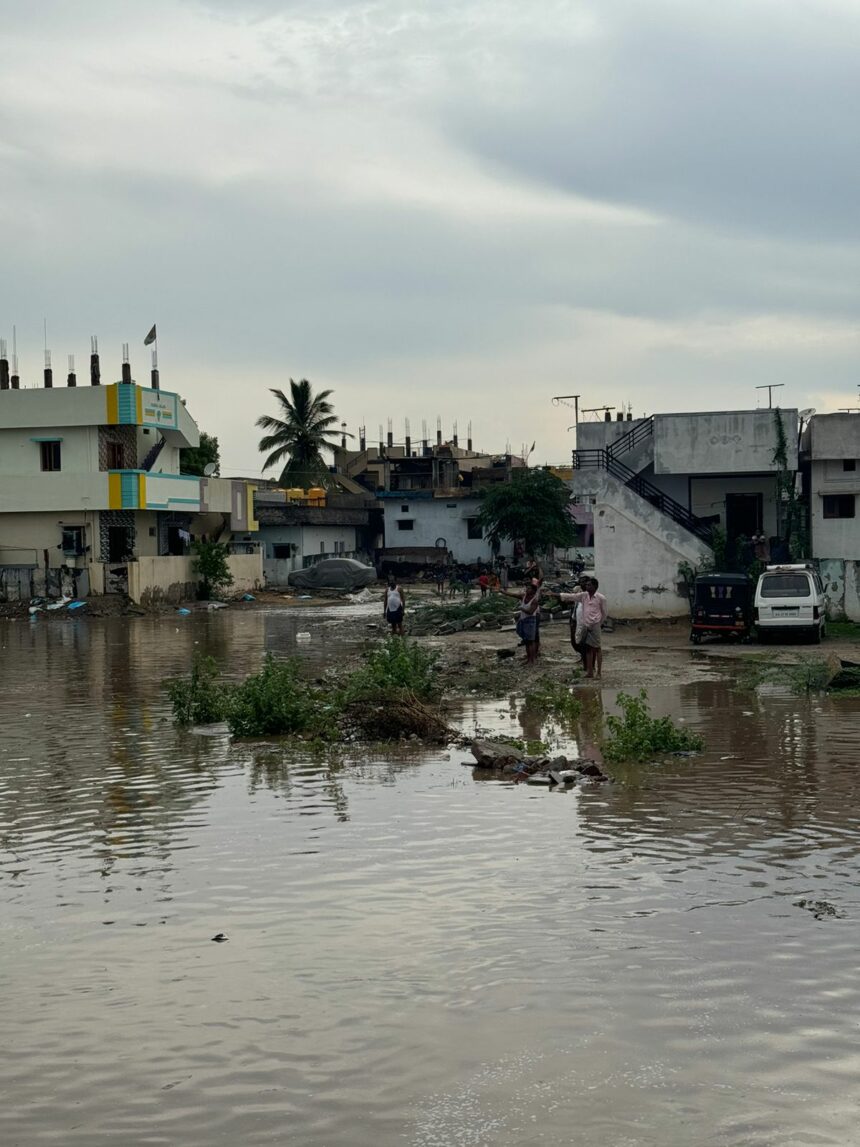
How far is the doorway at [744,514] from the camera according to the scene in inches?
1420

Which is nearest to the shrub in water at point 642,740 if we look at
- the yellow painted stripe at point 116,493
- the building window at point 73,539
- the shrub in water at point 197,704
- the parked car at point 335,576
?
the shrub in water at point 197,704

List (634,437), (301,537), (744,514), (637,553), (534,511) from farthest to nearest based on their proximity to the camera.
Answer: (301,537) → (534,511) → (744,514) → (634,437) → (637,553)

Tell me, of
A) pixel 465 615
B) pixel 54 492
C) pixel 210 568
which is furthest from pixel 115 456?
pixel 465 615

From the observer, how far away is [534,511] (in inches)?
2215

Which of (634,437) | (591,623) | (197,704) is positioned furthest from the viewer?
(634,437)

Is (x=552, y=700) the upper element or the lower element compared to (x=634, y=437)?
lower

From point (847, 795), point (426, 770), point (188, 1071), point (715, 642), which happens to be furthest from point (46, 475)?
point (188, 1071)

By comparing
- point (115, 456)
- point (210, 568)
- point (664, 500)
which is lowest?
point (210, 568)

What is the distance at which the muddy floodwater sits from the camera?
18.5 ft

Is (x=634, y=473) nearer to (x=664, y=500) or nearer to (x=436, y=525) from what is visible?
(x=664, y=500)

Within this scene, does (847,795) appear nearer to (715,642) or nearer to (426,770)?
(426,770)

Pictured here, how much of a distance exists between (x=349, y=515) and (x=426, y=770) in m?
54.9

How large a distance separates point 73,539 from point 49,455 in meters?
3.50

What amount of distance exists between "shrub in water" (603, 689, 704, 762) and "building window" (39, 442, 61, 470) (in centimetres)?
3990
